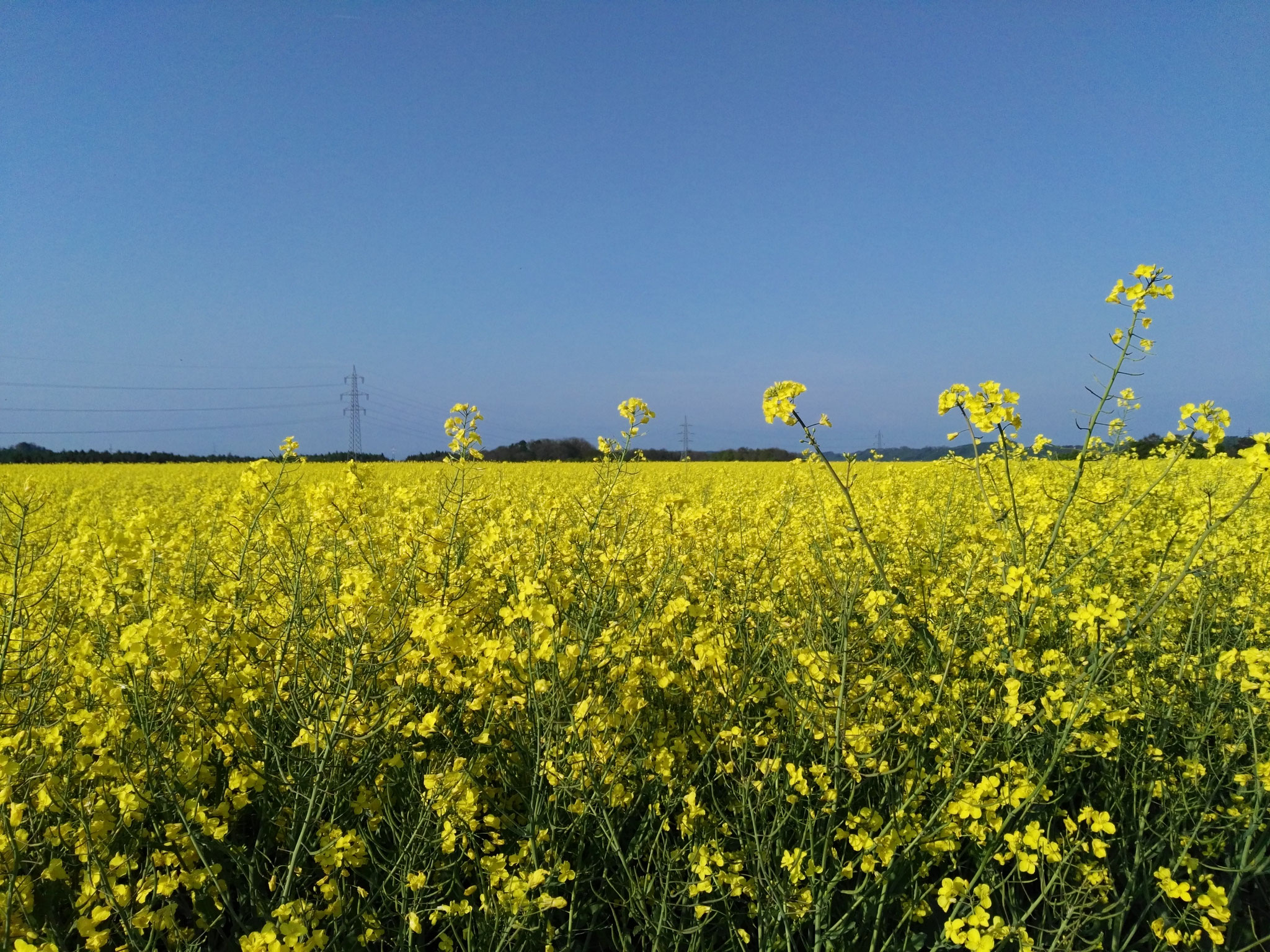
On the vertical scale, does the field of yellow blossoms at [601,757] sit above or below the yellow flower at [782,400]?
below

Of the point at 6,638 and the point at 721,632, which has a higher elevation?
the point at 6,638

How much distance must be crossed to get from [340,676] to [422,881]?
71cm

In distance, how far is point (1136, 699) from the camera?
2.95 meters

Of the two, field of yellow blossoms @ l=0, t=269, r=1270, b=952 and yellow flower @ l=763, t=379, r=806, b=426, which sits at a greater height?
yellow flower @ l=763, t=379, r=806, b=426

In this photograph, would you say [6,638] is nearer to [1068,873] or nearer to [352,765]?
[352,765]

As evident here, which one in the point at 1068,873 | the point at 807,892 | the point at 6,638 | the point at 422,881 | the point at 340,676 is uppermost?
the point at 6,638

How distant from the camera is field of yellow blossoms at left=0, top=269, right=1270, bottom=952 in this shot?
1.94 metres

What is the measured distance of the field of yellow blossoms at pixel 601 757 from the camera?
1.94 meters

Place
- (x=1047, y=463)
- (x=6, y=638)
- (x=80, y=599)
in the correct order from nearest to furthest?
(x=6, y=638), (x=80, y=599), (x=1047, y=463)

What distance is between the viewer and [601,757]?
2.05 m

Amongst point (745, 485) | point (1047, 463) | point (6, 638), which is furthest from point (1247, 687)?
point (745, 485)

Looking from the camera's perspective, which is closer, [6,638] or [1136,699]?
[6,638]

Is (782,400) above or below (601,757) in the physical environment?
above

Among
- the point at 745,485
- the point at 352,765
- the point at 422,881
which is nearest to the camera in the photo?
the point at 422,881
